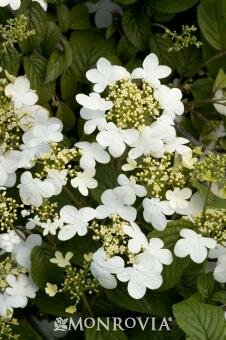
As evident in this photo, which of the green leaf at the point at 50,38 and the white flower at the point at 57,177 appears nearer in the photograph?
the white flower at the point at 57,177

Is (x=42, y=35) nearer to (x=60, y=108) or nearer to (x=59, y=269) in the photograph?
(x=60, y=108)

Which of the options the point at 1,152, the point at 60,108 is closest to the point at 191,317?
the point at 1,152

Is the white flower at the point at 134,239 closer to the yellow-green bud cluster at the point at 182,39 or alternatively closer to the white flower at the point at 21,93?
the white flower at the point at 21,93

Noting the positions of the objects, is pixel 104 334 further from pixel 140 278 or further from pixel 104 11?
pixel 104 11

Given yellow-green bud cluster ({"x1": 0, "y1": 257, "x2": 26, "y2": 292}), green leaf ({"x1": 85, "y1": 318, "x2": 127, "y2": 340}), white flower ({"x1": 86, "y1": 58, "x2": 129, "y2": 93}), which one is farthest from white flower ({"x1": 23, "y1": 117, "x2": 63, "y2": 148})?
green leaf ({"x1": 85, "y1": 318, "x2": 127, "y2": 340})

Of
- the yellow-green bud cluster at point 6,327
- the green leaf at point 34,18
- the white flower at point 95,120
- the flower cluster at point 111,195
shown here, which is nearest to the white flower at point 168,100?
the flower cluster at point 111,195

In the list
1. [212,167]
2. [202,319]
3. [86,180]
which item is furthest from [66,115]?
[202,319]

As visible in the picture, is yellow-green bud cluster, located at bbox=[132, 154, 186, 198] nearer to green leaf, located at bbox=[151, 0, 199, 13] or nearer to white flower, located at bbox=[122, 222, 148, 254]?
white flower, located at bbox=[122, 222, 148, 254]
